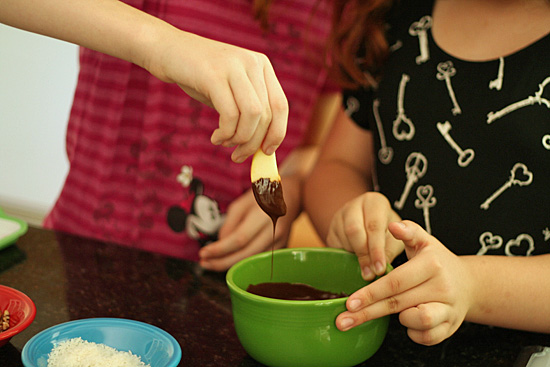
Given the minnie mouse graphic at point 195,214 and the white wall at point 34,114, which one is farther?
the white wall at point 34,114

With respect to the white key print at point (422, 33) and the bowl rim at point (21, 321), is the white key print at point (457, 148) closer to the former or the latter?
the white key print at point (422, 33)

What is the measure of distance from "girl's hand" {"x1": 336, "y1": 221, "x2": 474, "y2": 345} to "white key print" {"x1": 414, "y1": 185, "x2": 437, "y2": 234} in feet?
1.17

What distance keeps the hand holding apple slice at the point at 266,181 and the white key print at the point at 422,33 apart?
1.74 ft

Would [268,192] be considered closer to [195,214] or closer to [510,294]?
[510,294]

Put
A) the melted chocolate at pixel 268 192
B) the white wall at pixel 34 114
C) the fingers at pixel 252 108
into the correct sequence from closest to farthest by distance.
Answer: the fingers at pixel 252 108 → the melted chocolate at pixel 268 192 → the white wall at pixel 34 114

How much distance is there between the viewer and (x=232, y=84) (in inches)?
26.2

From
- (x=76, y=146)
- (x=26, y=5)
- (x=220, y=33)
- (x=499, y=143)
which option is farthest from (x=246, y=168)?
(x=26, y=5)

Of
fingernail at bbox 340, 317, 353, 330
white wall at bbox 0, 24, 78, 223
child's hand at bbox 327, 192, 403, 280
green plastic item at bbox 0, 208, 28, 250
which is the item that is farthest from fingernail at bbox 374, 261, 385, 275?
white wall at bbox 0, 24, 78, 223

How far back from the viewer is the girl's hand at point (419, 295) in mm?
707

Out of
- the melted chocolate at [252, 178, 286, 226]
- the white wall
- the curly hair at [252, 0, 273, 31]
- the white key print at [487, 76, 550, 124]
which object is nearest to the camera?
the melted chocolate at [252, 178, 286, 226]

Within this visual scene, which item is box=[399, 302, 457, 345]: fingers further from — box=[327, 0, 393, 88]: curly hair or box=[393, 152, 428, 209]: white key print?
box=[327, 0, 393, 88]: curly hair

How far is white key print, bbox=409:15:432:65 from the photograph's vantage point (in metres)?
1.14

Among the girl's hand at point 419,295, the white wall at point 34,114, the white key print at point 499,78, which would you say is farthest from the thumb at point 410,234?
the white wall at point 34,114

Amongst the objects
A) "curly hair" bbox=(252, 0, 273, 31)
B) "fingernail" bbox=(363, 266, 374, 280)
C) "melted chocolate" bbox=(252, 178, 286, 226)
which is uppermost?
"curly hair" bbox=(252, 0, 273, 31)
